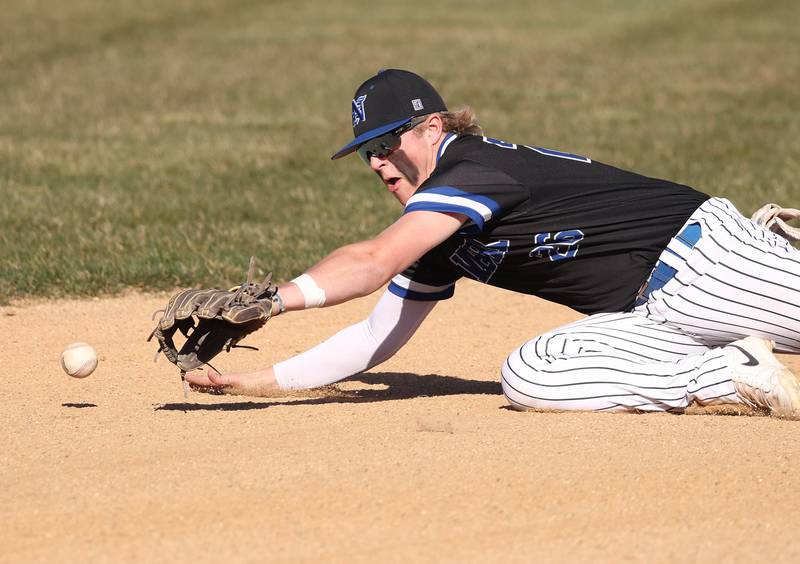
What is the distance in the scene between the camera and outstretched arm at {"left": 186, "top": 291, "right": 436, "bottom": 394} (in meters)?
5.38

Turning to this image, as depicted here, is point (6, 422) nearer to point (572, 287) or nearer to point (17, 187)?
point (572, 287)

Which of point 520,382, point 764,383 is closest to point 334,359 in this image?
point 520,382

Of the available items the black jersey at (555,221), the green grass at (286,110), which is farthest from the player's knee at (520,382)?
the green grass at (286,110)

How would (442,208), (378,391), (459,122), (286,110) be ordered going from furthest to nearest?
(286,110)
(378,391)
(459,122)
(442,208)

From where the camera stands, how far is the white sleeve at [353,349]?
5.38 m

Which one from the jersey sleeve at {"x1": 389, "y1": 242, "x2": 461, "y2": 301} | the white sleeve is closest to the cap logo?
the jersey sleeve at {"x1": 389, "y1": 242, "x2": 461, "y2": 301}

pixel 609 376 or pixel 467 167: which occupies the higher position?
pixel 467 167

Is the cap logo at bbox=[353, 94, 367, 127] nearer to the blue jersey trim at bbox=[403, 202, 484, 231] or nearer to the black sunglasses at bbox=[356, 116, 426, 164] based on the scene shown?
the black sunglasses at bbox=[356, 116, 426, 164]

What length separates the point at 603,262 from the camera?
494cm

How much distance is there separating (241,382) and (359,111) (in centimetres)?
129

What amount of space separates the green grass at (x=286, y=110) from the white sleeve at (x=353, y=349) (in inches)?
88.7

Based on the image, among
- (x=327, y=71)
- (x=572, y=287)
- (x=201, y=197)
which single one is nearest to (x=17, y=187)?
(x=201, y=197)

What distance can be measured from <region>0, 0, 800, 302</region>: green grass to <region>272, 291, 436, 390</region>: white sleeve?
2.25 m

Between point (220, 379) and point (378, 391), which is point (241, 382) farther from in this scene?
point (378, 391)
